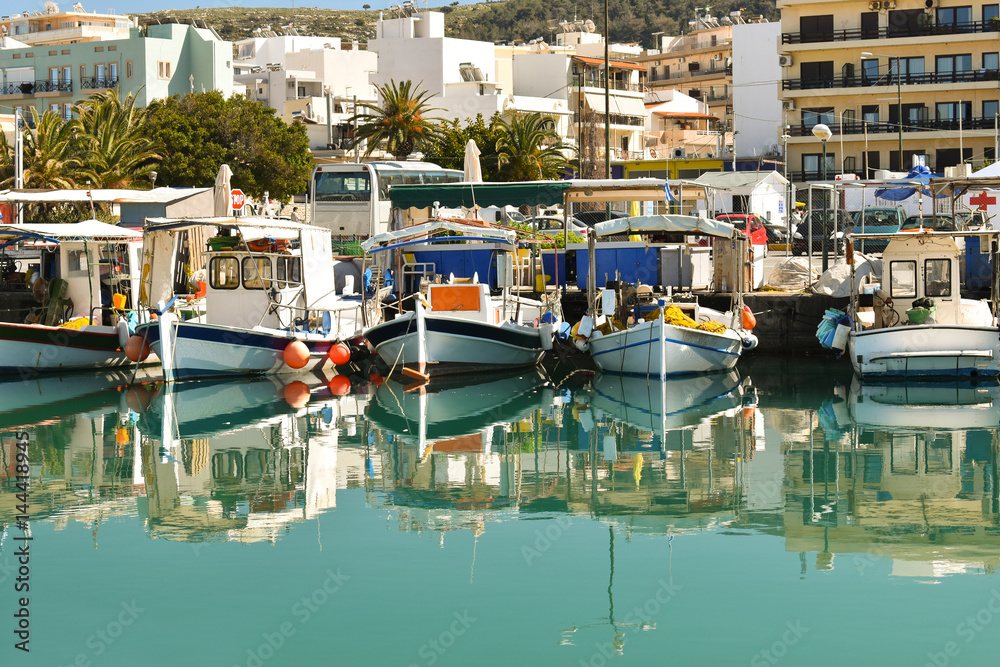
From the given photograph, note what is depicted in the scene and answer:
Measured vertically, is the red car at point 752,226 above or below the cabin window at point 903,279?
above

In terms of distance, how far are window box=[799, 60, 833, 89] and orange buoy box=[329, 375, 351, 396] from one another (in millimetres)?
40891

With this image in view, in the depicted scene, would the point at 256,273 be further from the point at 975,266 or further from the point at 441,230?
the point at 975,266

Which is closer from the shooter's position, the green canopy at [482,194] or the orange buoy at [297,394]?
the orange buoy at [297,394]

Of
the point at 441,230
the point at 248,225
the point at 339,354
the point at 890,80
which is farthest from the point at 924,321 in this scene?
the point at 890,80

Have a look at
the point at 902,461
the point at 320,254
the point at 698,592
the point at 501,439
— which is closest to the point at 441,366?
the point at 320,254

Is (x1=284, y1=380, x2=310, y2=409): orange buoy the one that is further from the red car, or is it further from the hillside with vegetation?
the hillside with vegetation

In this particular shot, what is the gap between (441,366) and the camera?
25484 millimetres

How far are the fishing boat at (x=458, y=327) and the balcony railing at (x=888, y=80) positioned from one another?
3833 cm

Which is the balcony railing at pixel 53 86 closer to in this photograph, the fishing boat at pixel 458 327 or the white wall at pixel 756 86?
the white wall at pixel 756 86

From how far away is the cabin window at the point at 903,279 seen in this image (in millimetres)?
24594

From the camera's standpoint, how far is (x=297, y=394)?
24.5 metres

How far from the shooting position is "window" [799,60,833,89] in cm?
6097

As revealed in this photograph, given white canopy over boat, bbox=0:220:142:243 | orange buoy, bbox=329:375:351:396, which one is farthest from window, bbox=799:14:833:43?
white canopy over boat, bbox=0:220:142:243

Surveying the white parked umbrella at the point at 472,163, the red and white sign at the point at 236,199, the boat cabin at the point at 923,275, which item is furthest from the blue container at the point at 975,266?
the red and white sign at the point at 236,199
